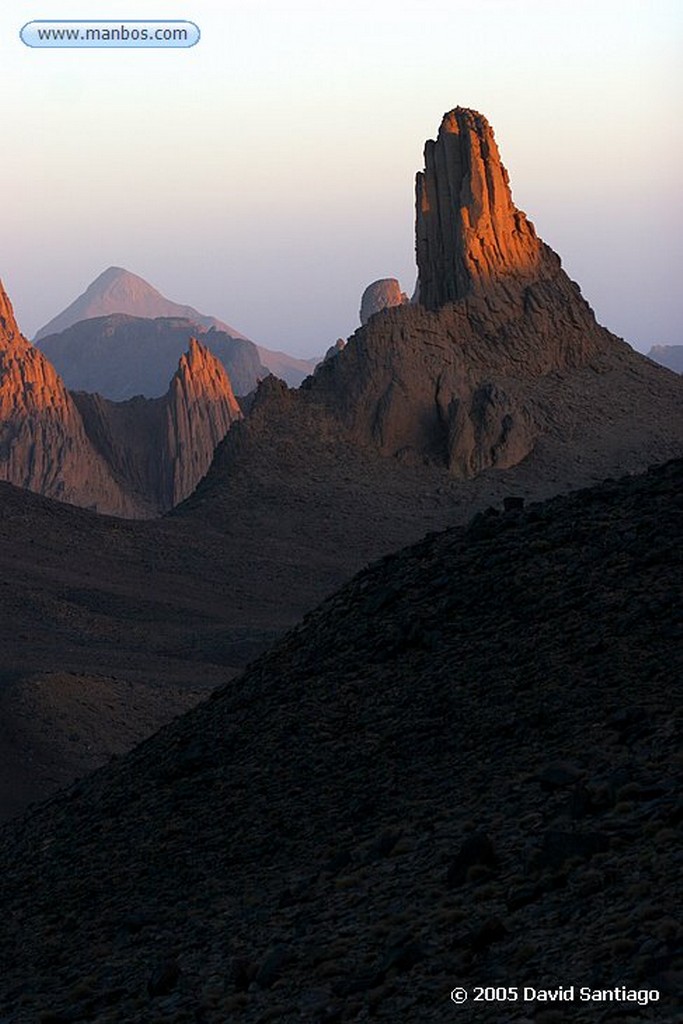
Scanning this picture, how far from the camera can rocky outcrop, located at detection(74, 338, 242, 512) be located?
10031 centimetres

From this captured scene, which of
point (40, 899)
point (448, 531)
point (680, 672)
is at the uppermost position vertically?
point (448, 531)

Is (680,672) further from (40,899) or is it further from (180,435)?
(180,435)

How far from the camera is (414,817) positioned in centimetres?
998

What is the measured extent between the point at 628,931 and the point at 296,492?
49.3 meters

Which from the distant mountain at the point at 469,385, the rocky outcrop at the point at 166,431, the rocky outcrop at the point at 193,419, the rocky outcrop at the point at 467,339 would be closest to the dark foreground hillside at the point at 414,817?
the distant mountain at the point at 469,385

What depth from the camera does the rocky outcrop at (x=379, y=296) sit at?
136m

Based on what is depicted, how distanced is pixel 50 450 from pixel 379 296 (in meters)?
47.4

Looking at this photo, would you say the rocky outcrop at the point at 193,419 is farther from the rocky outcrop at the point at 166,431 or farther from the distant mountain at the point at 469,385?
the distant mountain at the point at 469,385

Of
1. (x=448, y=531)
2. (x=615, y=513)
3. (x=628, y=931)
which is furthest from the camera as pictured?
(x=448, y=531)

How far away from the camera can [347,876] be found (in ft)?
31.0

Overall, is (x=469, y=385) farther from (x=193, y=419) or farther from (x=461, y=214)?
(x=193, y=419)

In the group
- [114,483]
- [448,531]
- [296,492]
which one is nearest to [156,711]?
[448,531]

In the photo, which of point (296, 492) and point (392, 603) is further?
point (296, 492)

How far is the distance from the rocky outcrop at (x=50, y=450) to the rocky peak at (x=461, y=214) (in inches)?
1516
